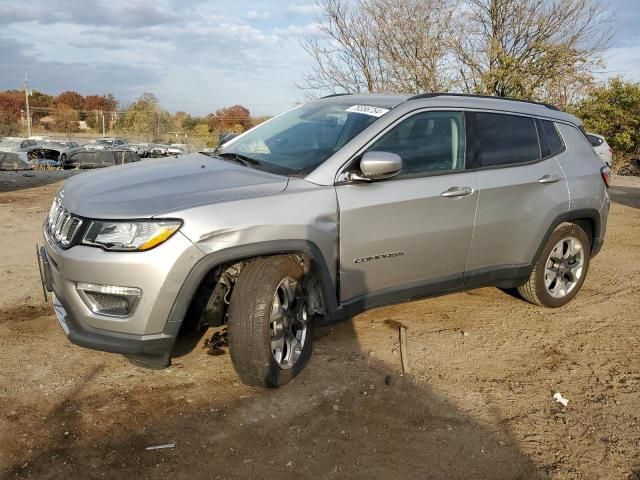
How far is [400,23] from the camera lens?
16422 mm

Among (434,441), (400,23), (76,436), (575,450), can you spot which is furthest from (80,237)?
(400,23)

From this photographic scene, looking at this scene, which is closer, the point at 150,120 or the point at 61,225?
the point at 61,225

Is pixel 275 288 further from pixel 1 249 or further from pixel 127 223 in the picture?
pixel 1 249

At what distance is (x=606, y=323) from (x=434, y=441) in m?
2.58

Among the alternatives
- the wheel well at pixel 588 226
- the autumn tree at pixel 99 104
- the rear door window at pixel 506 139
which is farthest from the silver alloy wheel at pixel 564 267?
the autumn tree at pixel 99 104

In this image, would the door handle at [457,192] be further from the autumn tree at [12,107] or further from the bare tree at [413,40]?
the autumn tree at [12,107]

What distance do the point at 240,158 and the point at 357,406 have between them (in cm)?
190

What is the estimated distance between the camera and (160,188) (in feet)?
10.7

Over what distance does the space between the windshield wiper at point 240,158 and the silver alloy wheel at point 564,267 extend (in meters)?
2.68

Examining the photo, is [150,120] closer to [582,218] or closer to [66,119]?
[66,119]

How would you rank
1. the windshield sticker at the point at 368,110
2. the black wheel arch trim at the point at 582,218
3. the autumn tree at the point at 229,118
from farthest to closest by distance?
the autumn tree at the point at 229,118 < the black wheel arch trim at the point at 582,218 < the windshield sticker at the point at 368,110

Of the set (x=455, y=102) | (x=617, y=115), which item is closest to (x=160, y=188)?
(x=455, y=102)

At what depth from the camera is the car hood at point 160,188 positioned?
3047 millimetres

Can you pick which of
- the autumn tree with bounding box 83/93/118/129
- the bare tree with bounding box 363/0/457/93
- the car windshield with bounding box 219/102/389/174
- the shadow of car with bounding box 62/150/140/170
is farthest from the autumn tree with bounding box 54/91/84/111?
the car windshield with bounding box 219/102/389/174
